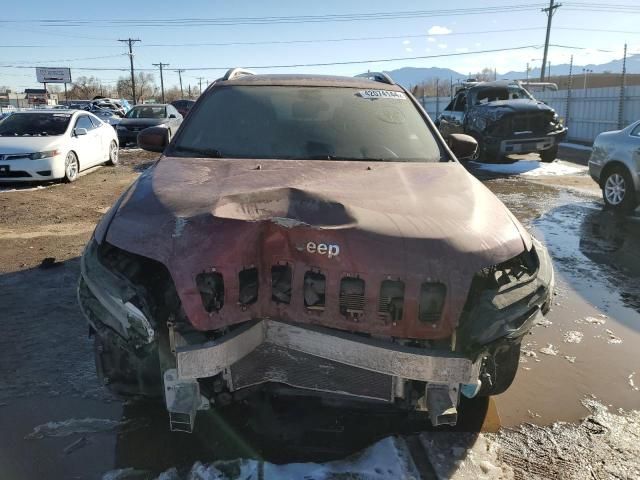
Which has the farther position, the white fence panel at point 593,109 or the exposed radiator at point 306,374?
the white fence panel at point 593,109

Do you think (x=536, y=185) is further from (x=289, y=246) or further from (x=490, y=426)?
(x=289, y=246)

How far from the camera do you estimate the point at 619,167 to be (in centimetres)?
814

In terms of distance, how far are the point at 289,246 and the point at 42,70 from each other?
2792 inches

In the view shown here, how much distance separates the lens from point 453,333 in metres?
2.18

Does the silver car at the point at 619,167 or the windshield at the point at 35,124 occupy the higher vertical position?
the windshield at the point at 35,124

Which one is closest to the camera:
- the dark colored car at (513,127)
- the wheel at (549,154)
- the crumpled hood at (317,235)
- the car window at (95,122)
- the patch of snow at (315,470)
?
the crumpled hood at (317,235)

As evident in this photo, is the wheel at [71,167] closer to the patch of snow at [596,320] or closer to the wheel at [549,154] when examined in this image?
the patch of snow at [596,320]

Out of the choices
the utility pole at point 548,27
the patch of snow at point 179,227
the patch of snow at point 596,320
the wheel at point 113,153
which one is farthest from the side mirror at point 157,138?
the utility pole at point 548,27

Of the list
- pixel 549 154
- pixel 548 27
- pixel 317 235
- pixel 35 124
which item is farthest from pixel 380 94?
pixel 548 27

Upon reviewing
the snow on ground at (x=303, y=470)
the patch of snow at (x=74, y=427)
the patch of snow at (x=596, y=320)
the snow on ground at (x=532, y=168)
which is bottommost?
the patch of snow at (x=596, y=320)

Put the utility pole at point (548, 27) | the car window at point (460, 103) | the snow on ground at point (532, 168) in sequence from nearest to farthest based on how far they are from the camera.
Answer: the snow on ground at point (532, 168) < the car window at point (460, 103) < the utility pole at point (548, 27)

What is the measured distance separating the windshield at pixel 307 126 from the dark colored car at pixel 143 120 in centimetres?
1360

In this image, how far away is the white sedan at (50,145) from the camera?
9773mm

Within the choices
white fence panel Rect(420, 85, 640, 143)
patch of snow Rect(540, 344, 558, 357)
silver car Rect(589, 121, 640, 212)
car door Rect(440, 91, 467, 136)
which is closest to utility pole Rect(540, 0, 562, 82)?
white fence panel Rect(420, 85, 640, 143)
